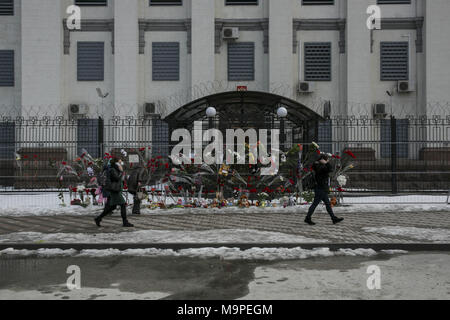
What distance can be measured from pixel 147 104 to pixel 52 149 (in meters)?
5.83

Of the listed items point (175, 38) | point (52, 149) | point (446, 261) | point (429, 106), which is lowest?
point (446, 261)

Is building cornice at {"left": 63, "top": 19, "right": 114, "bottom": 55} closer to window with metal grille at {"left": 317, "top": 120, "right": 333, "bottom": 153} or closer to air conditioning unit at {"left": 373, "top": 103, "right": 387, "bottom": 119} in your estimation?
window with metal grille at {"left": 317, "top": 120, "right": 333, "bottom": 153}

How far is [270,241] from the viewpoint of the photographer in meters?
8.63

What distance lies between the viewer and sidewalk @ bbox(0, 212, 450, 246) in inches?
348

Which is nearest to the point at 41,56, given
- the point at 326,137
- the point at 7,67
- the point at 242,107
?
the point at 7,67

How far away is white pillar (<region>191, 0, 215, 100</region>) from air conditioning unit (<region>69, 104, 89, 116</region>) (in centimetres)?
632

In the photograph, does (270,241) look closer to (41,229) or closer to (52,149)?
(41,229)

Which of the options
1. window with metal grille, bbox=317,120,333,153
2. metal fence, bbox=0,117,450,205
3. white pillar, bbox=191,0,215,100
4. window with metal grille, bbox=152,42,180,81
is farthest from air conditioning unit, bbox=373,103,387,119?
window with metal grille, bbox=152,42,180,81

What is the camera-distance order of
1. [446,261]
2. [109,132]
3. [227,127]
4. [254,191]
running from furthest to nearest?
[109,132] < [227,127] < [254,191] < [446,261]

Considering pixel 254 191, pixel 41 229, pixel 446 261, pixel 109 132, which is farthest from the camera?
pixel 109 132

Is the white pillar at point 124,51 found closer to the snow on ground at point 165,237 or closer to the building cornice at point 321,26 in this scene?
the building cornice at point 321,26

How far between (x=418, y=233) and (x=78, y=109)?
67.5ft

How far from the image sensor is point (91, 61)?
84.1ft

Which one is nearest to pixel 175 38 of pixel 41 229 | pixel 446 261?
pixel 41 229
